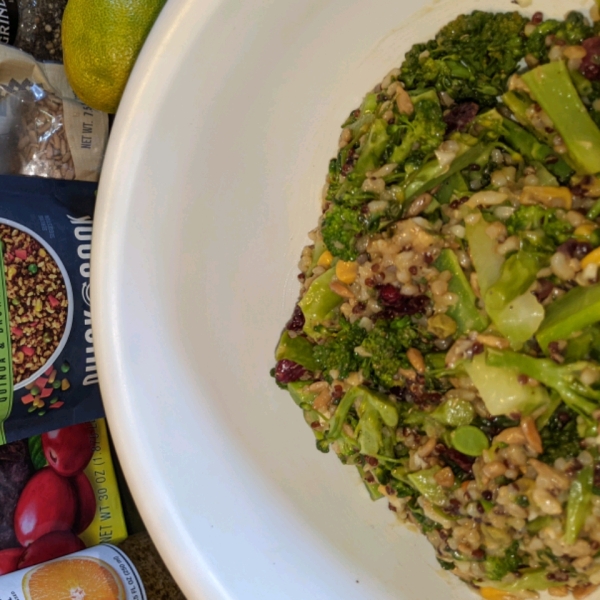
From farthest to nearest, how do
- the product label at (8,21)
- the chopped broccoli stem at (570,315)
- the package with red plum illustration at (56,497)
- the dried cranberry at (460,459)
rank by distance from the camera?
the package with red plum illustration at (56,497) < the product label at (8,21) < the dried cranberry at (460,459) < the chopped broccoli stem at (570,315)

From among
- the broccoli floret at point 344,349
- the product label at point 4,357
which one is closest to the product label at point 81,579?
the product label at point 4,357

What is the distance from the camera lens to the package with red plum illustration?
1.88m

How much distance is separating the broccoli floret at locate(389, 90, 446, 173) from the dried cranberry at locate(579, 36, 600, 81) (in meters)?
0.28

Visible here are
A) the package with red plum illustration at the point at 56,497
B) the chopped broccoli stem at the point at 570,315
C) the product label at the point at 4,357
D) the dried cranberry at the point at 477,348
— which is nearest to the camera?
the chopped broccoli stem at the point at 570,315

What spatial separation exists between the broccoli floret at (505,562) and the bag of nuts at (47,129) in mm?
1553

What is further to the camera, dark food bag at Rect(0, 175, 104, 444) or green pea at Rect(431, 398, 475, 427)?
dark food bag at Rect(0, 175, 104, 444)

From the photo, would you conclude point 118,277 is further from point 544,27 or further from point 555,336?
point 544,27

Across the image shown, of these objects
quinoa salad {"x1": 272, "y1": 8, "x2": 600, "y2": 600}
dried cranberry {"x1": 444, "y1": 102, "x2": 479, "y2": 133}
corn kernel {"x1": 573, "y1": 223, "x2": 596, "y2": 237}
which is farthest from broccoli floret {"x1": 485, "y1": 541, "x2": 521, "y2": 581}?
dried cranberry {"x1": 444, "y1": 102, "x2": 479, "y2": 133}

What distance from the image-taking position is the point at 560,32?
3.78 feet

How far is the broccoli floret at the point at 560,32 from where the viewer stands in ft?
3.73

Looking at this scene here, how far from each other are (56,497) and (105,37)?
143cm

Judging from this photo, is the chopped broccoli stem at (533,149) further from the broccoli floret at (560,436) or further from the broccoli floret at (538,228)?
the broccoli floret at (560,436)

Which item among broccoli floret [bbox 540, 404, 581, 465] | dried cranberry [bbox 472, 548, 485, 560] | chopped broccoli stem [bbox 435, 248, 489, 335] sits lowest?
dried cranberry [bbox 472, 548, 485, 560]

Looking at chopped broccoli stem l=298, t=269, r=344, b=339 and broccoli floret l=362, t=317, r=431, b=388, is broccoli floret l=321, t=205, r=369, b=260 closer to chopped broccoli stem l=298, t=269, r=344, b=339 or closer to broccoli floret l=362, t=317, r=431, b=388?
chopped broccoli stem l=298, t=269, r=344, b=339
